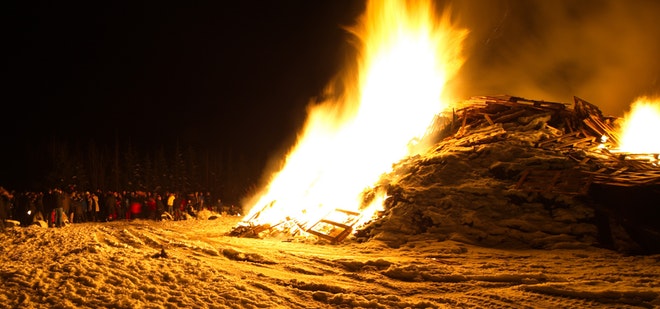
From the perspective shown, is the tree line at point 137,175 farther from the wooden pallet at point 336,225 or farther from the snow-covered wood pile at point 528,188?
the snow-covered wood pile at point 528,188

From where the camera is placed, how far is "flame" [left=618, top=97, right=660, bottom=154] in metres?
13.8

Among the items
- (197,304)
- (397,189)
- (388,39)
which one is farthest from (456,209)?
(388,39)

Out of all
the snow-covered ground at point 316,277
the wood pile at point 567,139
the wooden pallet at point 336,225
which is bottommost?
the snow-covered ground at point 316,277

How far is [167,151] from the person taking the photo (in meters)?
65.6

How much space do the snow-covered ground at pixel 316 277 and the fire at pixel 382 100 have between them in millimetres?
7049

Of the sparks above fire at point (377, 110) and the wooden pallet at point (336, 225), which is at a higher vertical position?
the sparks above fire at point (377, 110)

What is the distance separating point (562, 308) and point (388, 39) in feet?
50.6

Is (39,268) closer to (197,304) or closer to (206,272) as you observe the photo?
(206,272)

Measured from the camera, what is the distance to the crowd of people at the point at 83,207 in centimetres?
1434

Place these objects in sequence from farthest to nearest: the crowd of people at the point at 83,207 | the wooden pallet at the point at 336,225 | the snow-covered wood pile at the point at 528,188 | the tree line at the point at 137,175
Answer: the tree line at the point at 137,175, the crowd of people at the point at 83,207, the wooden pallet at the point at 336,225, the snow-covered wood pile at the point at 528,188

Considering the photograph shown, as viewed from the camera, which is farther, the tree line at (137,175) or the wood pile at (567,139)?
the tree line at (137,175)

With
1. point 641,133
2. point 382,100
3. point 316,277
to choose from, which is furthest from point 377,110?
point 316,277

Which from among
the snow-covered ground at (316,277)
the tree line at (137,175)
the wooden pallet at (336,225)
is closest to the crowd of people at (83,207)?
the snow-covered ground at (316,277)

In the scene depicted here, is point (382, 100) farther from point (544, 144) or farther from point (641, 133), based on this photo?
point (641, 133)
